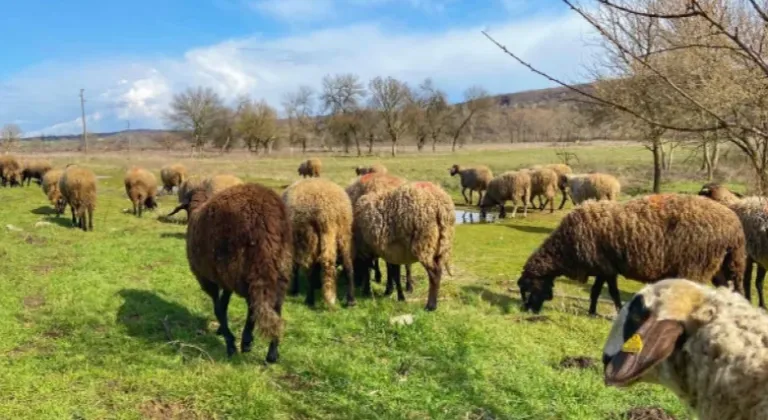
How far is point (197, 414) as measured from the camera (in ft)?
17.2

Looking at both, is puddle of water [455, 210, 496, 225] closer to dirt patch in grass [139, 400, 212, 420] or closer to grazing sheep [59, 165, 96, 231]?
grazing sheep [59, 165, 96, 231]

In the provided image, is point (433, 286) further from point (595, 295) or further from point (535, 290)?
point (595, 295)

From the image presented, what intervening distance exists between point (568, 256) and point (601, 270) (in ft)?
2.01

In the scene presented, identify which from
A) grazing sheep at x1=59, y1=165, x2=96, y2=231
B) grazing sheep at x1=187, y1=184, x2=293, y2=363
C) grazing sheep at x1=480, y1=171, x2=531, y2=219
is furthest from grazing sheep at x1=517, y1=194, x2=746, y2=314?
grazing sheep at x1=480, y1=171, x2=531, y2=219

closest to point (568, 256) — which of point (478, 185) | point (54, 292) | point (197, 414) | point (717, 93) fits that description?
point (717, 93)

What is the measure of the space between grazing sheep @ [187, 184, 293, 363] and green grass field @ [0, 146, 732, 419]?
1.77ft

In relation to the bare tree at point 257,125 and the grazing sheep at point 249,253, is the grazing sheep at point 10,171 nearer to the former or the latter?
the grazing sheep at point 249,253

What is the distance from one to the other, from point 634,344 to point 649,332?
0.34 feet

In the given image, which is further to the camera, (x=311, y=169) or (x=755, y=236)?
(x=311, y=169)

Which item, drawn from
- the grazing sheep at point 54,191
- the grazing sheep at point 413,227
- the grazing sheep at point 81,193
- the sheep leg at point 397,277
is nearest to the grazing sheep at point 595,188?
the sheep leg at point 397,277

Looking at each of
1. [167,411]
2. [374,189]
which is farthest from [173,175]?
[167,411]

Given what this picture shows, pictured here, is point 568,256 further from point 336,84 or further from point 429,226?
point 336,84

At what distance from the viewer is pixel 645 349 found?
9.42 feet

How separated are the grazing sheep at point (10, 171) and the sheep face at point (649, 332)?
127 feet
